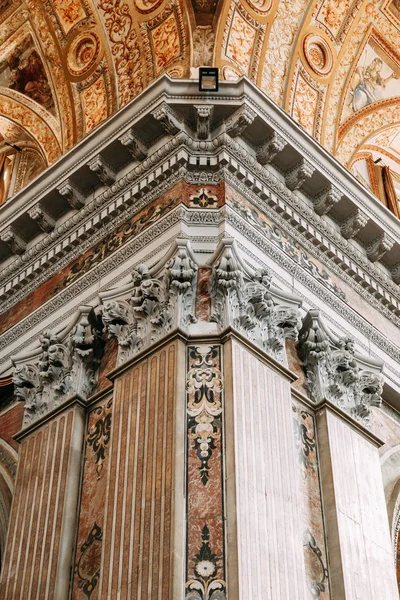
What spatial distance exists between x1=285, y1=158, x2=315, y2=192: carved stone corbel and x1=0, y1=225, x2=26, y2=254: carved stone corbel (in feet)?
9.23

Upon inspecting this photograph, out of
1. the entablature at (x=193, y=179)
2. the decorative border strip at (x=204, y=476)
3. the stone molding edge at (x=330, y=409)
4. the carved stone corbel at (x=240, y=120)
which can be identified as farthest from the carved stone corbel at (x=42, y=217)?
the stone molding edge at (x=330, y=409)

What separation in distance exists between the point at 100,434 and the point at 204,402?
1.12 meters

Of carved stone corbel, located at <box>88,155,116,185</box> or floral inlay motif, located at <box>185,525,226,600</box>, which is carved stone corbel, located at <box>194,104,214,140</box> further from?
floral inlay motif, located at <box>185,525,226,600</box>

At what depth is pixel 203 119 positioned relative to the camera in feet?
34.7

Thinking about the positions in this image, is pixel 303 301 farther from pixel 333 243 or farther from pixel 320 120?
pixel 320 120

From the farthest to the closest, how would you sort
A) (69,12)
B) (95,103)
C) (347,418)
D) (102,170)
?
1. (69,12)
2. (95,103)
3. (102,170)
4. (347,418)

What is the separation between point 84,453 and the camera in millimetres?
9188

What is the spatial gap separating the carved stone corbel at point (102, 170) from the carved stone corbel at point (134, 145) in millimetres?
308

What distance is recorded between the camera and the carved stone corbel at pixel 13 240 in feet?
37.8

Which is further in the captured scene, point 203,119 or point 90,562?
point 203,119

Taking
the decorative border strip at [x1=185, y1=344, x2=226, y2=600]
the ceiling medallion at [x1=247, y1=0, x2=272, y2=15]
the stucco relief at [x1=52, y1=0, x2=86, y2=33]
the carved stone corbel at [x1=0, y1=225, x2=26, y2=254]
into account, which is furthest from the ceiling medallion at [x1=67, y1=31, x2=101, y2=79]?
the decorative border strip at [x1=185, y1=344, x2=226, y2=600]

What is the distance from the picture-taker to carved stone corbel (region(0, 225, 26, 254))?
11531 millimetres

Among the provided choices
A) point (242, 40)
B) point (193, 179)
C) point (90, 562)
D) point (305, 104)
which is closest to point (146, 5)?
point (242, 40)

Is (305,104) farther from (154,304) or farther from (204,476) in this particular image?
(204,476)
